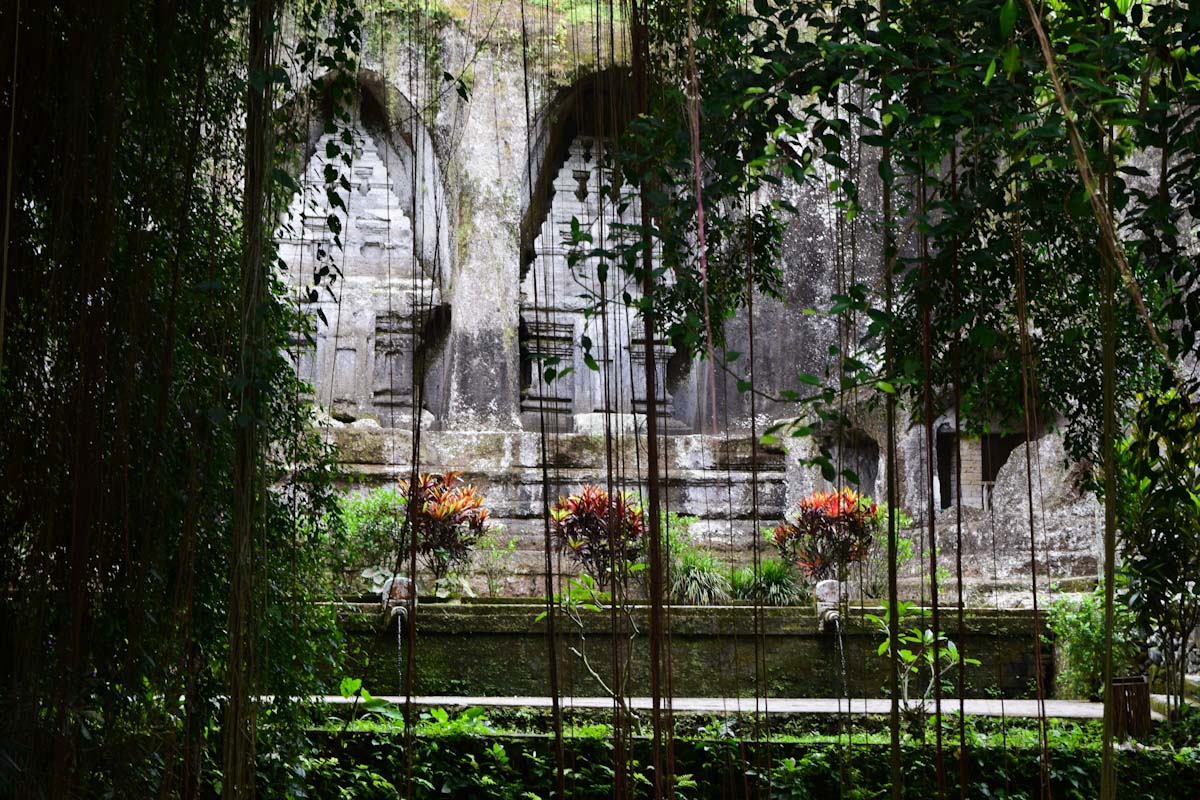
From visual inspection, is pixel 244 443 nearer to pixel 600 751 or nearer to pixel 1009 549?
pixel 600 751

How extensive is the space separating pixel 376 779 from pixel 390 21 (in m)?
7.12

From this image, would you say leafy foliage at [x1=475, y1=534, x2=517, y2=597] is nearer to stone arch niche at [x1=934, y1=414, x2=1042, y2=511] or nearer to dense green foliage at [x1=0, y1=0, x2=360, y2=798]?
stone arch niche at [x1=934, y1=414, x2=1042, y2=511]

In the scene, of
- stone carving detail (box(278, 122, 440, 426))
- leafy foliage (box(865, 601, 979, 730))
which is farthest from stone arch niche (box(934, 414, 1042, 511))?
stone carving detail (box(278, 122, 440, 426))

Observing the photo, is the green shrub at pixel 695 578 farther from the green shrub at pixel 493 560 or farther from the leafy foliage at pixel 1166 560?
the leafy foliage at pixel 1166 560

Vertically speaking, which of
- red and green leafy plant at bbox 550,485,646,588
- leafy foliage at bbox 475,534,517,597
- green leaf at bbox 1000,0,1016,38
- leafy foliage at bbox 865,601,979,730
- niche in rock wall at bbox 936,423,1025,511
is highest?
green leaf at bbox 1000,0,1016,38

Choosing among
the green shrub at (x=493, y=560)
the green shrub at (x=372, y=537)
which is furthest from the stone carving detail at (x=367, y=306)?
the green shrub at (x=372, y=537)

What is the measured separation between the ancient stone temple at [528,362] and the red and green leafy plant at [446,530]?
1.06 meters

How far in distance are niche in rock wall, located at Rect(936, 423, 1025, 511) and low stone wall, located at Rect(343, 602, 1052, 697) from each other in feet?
14.3

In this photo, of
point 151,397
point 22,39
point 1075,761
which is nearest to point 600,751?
point 1075,761

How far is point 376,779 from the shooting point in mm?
3912

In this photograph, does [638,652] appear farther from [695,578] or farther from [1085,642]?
[1085,642]

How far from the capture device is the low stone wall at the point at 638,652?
5.78 metres

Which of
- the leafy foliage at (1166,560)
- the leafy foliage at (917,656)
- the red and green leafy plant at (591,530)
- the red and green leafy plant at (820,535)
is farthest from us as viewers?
the red and green leafy plant at (820,535)

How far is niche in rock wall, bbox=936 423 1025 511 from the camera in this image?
34.9 ft
